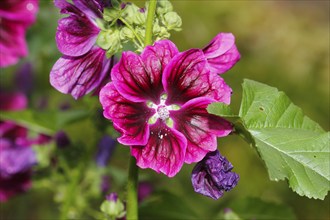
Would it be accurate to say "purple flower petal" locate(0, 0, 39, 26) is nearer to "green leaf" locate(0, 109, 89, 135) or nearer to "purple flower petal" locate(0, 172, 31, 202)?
"green leaf" locate(0, 109, 89, 135)

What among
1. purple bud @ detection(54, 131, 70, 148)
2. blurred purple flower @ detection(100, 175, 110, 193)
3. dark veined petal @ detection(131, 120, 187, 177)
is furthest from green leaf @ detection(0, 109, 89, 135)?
dark veined petal @ detection(131, 120, 187, 177)

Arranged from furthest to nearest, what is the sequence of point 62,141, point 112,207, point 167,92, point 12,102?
point 12,102 < point 62,141 < point 112,207 < point 167,92

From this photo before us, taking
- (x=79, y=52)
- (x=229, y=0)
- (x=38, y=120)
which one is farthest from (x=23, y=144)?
(x=229, y=0)

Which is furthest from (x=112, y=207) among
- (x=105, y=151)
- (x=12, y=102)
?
(x=12, y=102)

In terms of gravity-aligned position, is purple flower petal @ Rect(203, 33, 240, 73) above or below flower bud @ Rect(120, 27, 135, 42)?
below

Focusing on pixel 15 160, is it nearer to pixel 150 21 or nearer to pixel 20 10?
pixel 20 10

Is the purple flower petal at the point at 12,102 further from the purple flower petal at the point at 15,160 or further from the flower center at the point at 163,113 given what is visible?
the flower center at the point at 163,113
